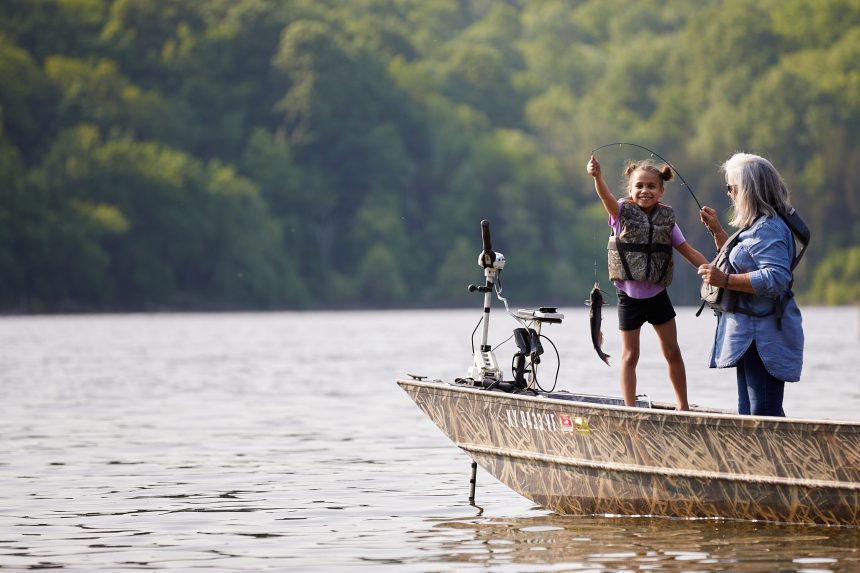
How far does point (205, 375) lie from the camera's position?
Result: 1054 inches

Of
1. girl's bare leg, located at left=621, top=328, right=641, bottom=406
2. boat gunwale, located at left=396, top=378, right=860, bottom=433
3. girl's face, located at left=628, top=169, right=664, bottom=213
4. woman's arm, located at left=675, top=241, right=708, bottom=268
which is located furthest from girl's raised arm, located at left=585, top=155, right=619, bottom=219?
boat gunwale, located at left=396, top=378, right=860, bottom=433

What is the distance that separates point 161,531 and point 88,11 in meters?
71.1

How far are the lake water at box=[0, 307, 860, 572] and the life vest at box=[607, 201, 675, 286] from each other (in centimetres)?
144

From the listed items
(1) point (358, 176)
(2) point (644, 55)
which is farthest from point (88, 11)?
(2) point (644, 55)

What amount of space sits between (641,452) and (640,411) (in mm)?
327

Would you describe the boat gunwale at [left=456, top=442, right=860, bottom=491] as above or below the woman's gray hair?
below

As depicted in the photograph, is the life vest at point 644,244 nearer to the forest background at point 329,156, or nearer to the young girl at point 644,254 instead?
the young girl at point 644,254

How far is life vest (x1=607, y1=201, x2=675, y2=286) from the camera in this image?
9.88 meters

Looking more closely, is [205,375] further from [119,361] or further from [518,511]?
[518,511]

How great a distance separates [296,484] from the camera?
12.6 metres

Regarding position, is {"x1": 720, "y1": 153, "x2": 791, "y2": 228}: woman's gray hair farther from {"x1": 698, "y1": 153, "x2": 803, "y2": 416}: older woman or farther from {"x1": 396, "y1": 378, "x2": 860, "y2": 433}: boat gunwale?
{"x1": 396, "y1": 378, "x2": 860, "y2": 433}: boat gunwale

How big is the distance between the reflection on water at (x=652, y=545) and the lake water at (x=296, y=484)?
0.02 m

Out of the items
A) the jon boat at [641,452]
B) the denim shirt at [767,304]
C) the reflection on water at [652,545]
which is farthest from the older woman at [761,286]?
the reflection on water at [652,545]

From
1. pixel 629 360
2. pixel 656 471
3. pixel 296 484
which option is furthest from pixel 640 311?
pixel 296 484
